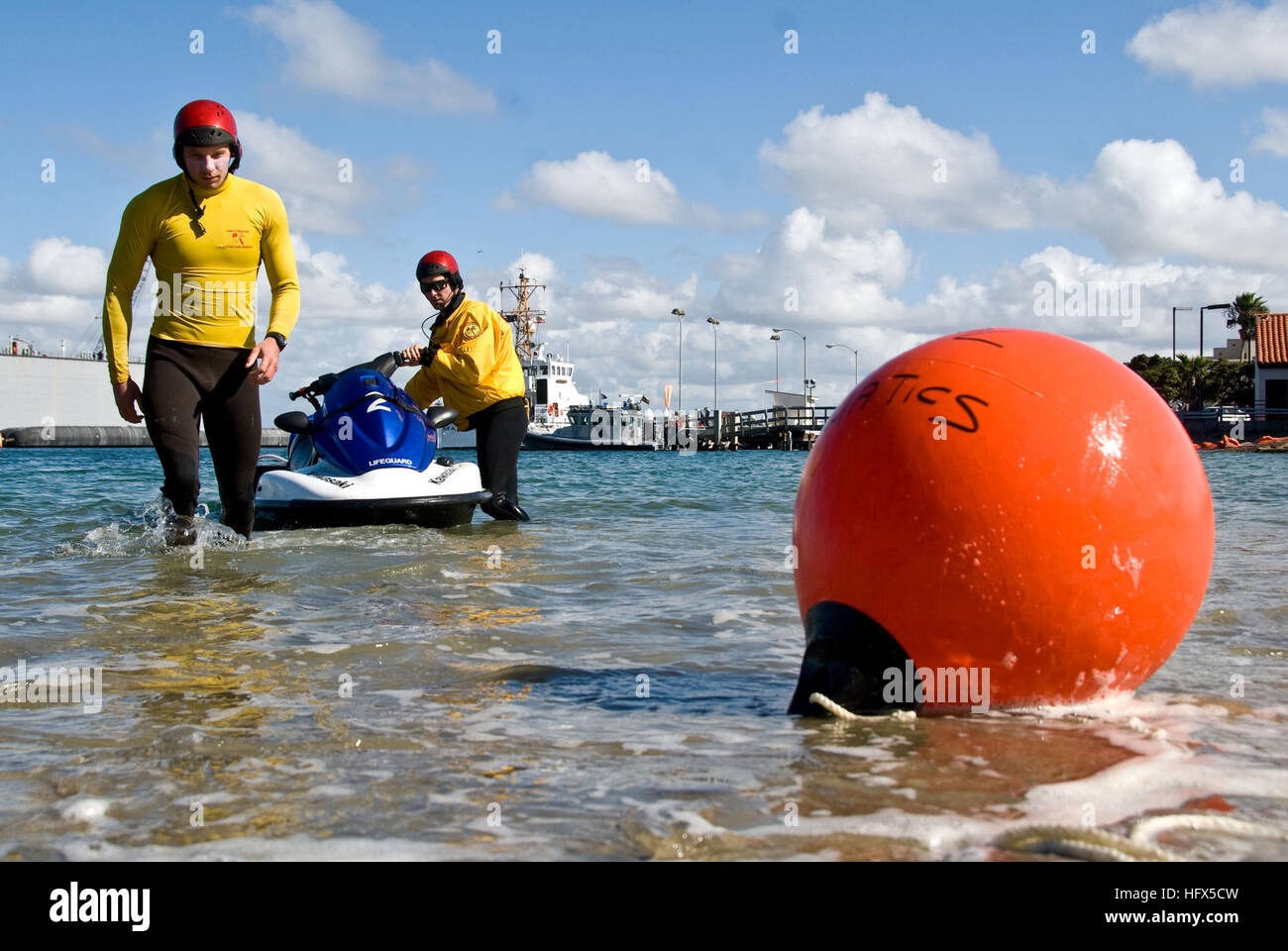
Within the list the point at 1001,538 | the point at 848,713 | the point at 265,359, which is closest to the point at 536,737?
the point at 848,713

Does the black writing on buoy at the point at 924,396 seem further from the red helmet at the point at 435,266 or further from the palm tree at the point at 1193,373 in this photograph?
the palm tree at the point at 1193,373

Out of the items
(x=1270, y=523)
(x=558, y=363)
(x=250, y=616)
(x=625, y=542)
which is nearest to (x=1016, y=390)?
(x=250, y=616)

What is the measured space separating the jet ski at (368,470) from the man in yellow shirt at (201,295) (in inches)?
101

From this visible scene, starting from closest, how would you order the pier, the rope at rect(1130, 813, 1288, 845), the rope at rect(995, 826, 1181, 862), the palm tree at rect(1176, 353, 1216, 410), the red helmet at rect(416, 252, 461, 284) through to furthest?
the rope at rect(995, 826, 1181, 862), the rope at rect(1130, 813, 1288, 845), the red helmet at rect(416, 252, 461, 284), the palm tree at rect(1176, 353, 1216, 410), the pier

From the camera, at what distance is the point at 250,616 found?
195 inches

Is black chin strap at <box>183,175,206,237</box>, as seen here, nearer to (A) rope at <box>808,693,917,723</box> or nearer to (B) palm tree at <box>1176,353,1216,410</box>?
(A) rope at <box>808,693,917,723</box>

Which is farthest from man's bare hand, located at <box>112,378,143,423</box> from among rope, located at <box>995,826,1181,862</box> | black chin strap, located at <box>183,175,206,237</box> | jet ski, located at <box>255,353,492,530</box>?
rope, located at <box>995,826,1181,862</box>

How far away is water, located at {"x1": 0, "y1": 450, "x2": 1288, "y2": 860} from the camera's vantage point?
7.52 ft

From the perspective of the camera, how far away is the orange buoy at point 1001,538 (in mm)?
2996

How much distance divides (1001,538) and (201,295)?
430cm

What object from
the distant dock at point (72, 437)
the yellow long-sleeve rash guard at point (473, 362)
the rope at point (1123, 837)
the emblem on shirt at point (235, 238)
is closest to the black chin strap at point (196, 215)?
the emblem on shirt at point (235, 238)

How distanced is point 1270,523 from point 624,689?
884 cm

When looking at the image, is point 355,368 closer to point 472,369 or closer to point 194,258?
point 472,369

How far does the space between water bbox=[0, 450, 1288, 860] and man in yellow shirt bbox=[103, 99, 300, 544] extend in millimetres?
909
